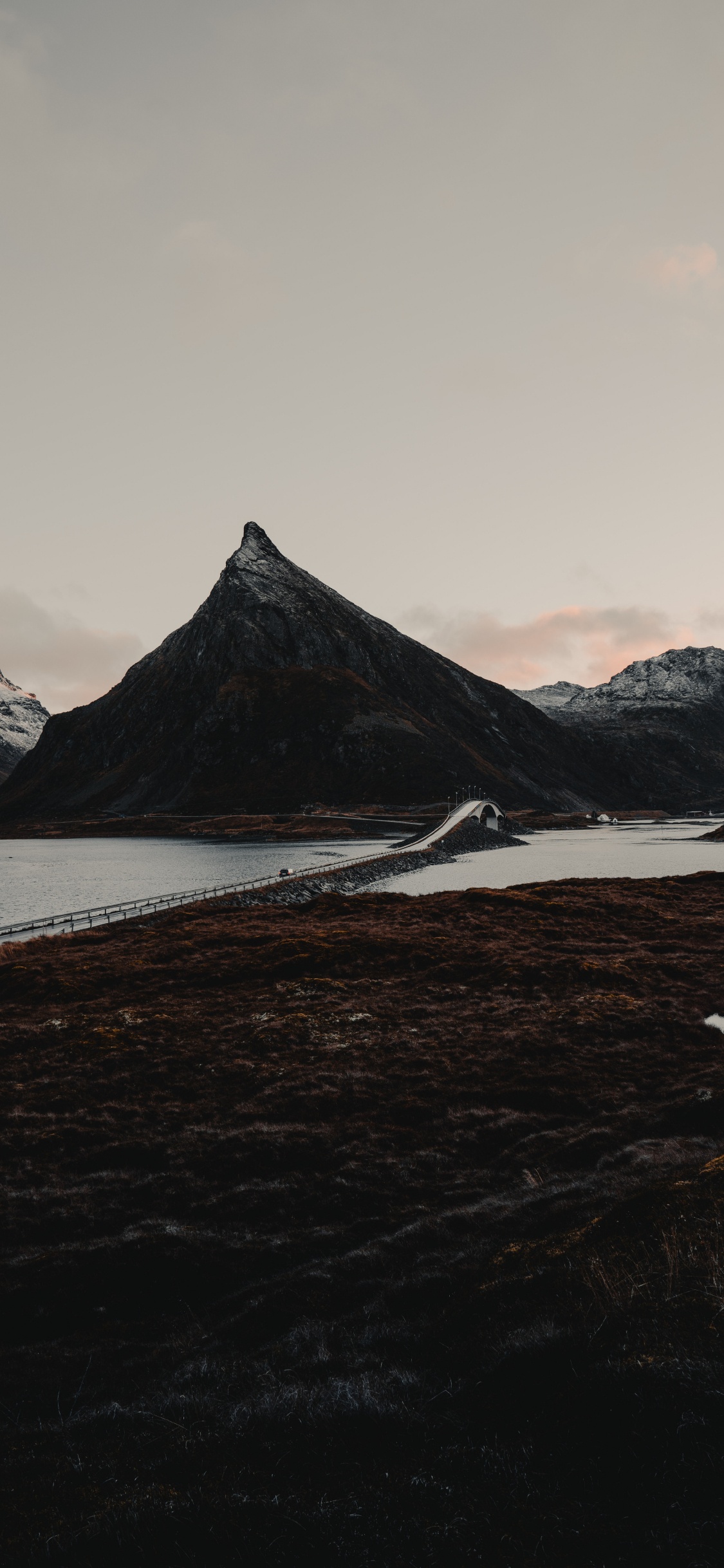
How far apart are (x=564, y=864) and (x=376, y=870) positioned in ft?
114

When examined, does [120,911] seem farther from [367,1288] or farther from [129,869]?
[129,869]

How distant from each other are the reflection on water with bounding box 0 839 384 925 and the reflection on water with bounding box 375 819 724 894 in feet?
59.5

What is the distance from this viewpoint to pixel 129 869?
13225 centimetres

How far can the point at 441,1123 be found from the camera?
17.6 meters

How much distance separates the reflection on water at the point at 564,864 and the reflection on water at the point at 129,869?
18.1m

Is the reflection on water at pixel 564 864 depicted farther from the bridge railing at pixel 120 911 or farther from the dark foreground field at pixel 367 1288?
the dark foreground field at pixel 367 1288

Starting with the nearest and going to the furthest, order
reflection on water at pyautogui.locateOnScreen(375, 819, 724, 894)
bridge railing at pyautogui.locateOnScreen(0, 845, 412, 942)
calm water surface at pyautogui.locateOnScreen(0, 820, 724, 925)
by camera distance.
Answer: bridge railing at pyautogui.locateOnScreen(0, 845, 412, 942)
calm water surface at pyautogui.locateOnScreen(0, 820, 724, 925)
reflection on water at pyautogui.locateOnScreen(375, 819, 724, 894)

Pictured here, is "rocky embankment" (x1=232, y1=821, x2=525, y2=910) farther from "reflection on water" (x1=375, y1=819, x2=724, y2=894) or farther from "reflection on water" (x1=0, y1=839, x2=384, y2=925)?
"reflection on water" (x1=0, y1=839, x2=384, y2=925)

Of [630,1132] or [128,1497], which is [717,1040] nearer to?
[630,1132]

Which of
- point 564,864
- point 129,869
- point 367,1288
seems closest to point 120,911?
point 367,1288

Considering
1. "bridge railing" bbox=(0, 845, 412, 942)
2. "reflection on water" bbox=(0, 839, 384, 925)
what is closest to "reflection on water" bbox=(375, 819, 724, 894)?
"bridge railing" bbox=(0, 845, 412, 942)

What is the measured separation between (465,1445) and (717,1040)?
796 inches

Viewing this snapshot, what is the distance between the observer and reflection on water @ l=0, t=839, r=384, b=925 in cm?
8875

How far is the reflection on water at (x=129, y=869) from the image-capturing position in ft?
291
